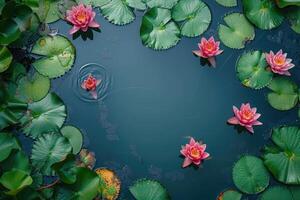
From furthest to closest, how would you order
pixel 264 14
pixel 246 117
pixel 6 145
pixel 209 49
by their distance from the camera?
1. pixel 264 14
2. pixel 209 49
3. pixel 246 117
4. pixel 6 145

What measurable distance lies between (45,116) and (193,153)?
74cm

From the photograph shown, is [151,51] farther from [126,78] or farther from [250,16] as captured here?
[250,16]

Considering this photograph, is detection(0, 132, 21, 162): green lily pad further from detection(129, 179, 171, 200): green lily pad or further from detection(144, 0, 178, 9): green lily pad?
detection(144, 0, 178, 9): green lily pad

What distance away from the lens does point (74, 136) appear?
217cm

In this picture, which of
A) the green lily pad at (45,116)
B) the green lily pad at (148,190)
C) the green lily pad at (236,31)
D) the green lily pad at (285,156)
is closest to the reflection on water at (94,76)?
the green lily pad at (45,116)

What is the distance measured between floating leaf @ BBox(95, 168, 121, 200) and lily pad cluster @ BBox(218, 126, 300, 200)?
493 mm

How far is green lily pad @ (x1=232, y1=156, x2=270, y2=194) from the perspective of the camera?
2.13 meters

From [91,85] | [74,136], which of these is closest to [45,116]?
[74,136]

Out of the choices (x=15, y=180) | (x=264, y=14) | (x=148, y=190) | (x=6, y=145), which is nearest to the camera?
(x=15, y=180)

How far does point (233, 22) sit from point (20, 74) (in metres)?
1.16

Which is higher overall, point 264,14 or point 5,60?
point 264,14

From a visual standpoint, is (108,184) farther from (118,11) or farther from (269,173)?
(118,11)

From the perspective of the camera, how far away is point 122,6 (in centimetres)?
246

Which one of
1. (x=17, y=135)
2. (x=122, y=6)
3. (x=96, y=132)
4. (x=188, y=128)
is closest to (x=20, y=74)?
(x=17, y=135)
